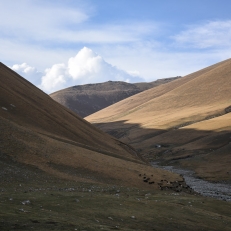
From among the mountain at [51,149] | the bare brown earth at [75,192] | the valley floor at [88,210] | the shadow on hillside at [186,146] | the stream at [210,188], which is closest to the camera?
the valley floor at [88,210]

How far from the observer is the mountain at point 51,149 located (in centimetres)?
5950

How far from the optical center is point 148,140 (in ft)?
628

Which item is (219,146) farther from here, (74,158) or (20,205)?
(20,205)

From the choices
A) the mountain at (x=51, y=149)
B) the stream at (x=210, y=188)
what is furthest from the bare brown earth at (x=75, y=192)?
the stream at (x=210, y=188)

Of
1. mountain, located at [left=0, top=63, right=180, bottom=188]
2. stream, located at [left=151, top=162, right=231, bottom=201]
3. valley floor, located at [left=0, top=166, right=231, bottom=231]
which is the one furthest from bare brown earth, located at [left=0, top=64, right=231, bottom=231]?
stream, located at [left=151, top=162, right=231, bottom=201]

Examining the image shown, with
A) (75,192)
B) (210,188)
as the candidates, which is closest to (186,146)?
(210,188)

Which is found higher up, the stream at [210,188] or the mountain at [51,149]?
the mountain at [51,149]

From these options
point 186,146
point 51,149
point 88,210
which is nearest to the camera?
point 88,210

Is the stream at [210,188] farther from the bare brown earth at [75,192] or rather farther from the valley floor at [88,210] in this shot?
the valley floor at [88,210]

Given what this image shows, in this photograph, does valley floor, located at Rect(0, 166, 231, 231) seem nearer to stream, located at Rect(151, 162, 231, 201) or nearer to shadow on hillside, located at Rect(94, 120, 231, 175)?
stream, located at Rect(151, 162, 231, 201)

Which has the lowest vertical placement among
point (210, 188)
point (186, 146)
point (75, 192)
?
point (210, 188)

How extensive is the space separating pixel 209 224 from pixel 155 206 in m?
6.26

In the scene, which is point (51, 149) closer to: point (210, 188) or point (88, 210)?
point (88, 210)

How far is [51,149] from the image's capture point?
227ft
